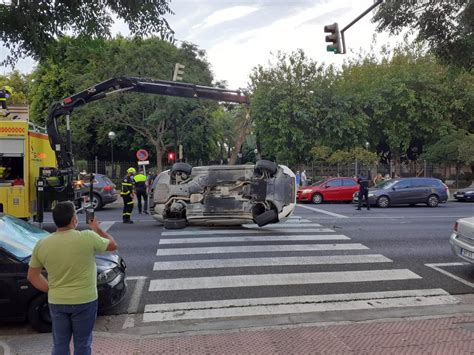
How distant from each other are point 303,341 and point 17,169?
9766mm

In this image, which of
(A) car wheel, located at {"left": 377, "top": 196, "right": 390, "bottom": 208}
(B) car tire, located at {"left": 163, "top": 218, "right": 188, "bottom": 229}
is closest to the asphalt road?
(B) car tire, located at {"left": 163, "top": 218, "right": 188, "bottom": 229}

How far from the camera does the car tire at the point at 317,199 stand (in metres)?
23.0

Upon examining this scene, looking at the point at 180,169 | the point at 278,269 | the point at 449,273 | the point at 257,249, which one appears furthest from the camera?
the point at 180,169

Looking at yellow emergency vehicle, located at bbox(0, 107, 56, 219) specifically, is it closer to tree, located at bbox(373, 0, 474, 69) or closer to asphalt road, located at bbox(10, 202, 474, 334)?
asphalt road, located at bbox(10, 202, 474, 334)

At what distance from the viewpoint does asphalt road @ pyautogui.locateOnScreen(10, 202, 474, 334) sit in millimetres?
6652

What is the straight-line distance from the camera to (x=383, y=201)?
2120 cm

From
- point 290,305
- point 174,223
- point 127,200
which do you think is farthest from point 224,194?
point 290,305

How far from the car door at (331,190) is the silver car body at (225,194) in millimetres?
11342

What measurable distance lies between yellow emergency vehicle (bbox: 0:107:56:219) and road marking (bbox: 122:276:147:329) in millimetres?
5495

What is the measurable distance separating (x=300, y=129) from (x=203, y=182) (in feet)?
71.7

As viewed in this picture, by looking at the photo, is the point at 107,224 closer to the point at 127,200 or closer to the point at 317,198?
the point at 127,200

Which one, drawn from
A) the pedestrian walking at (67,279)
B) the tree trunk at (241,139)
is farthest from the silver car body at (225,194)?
the tree trunk at (241,139)

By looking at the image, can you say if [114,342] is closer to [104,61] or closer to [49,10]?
[49,10]

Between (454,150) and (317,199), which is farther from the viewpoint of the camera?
(454,150)
